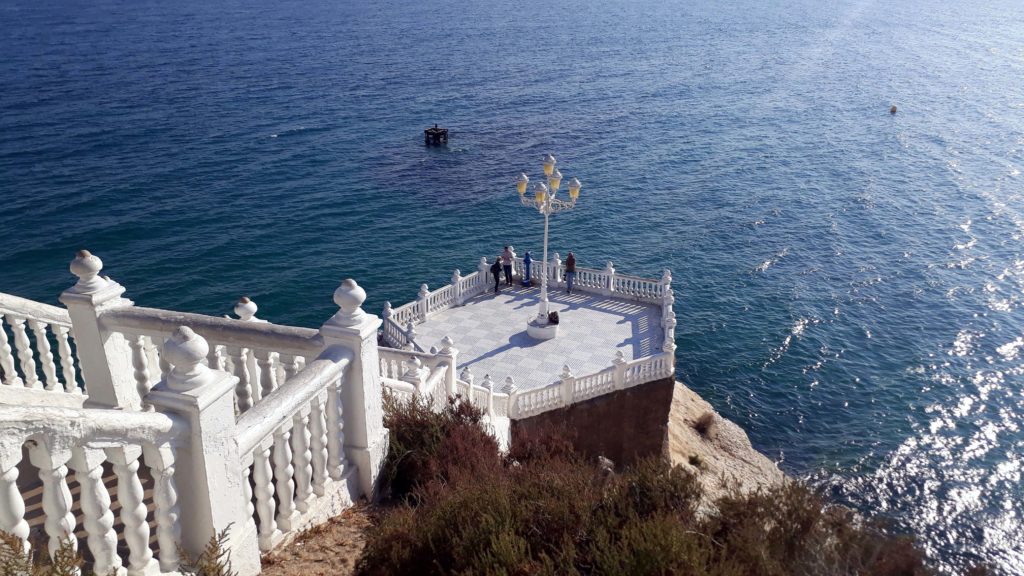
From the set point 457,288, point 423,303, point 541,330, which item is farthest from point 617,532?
point 457,288

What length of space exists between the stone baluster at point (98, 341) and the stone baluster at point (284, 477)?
8.69ft

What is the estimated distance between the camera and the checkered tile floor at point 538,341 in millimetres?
20422

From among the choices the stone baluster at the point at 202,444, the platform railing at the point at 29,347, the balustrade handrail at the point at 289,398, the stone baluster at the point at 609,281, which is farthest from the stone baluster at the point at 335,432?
the stone baluster at the point at 609,281

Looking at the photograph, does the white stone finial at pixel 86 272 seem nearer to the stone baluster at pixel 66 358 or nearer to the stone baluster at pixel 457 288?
the stone baluster at pixel 66 358

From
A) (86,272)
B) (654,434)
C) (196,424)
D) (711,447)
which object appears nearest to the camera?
(196,424)

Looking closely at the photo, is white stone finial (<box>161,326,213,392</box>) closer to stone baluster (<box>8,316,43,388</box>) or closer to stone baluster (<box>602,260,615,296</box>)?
stone baluster (<box>8,316,43,388</box>)

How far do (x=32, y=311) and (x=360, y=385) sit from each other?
4.53 metres

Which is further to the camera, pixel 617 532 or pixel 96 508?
pixel 617 532

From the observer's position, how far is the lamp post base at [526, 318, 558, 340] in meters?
21.8

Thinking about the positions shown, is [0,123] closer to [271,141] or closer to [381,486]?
[271,141]

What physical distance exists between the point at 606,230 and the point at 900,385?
57.9 ft

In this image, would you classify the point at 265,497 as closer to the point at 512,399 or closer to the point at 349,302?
the point at 349,302

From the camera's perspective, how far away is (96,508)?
5.09m

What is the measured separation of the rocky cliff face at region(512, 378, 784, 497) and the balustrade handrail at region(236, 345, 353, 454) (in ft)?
27.4
